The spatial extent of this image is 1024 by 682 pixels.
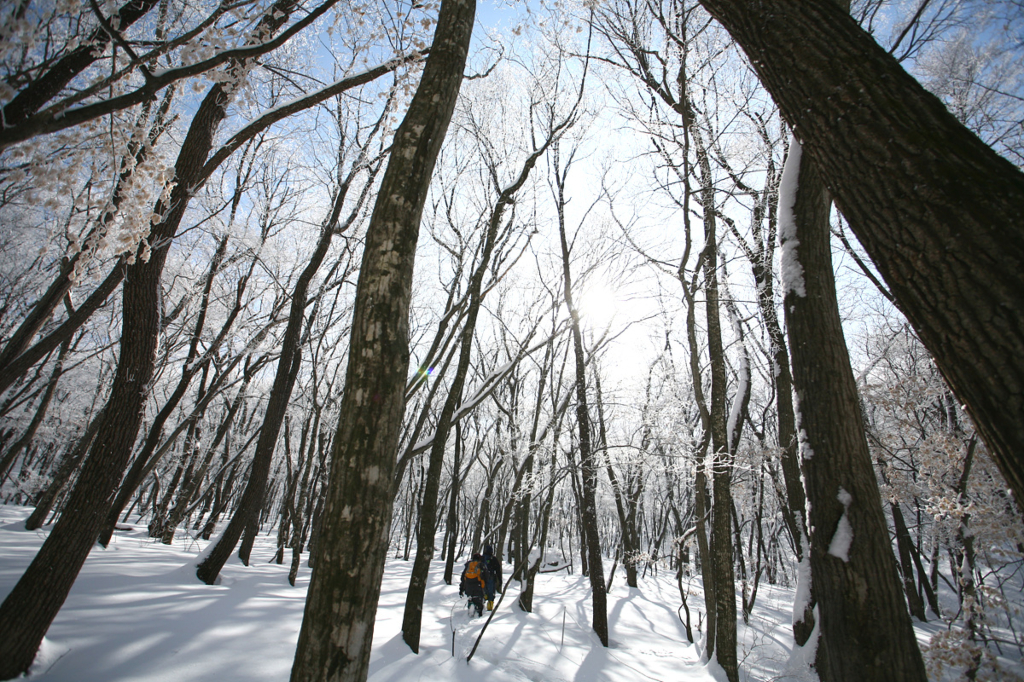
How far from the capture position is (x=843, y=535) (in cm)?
307

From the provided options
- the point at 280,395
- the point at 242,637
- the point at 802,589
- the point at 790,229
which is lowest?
the point at 242,637

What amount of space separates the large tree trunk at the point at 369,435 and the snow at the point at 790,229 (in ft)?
10.9

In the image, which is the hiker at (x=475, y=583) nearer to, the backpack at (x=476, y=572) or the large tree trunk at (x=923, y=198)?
the backpack at (x=476, y=572)

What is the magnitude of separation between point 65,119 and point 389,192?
1.66 m

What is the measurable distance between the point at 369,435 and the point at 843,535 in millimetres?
3568

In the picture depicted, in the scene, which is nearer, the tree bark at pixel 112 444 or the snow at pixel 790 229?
the tree bark at pixel 112 444

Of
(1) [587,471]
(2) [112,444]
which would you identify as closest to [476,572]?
(1) [587,471]

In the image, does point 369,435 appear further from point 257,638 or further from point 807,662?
point 807,662

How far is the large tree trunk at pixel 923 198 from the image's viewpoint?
122cm

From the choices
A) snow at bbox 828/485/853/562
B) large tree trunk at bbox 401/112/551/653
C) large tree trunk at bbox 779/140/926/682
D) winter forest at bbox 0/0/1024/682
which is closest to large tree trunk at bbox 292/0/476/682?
winter forest at bbox 0/0/1024/682

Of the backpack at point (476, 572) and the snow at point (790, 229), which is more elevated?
→ the snow at point (790, 229)

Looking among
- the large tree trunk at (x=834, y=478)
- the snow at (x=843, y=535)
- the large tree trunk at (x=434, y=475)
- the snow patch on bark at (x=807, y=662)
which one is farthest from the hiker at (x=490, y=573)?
the snow at (x=843, y=535)

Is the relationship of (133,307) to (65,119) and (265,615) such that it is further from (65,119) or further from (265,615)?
(265,615)

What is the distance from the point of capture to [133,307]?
404cm
